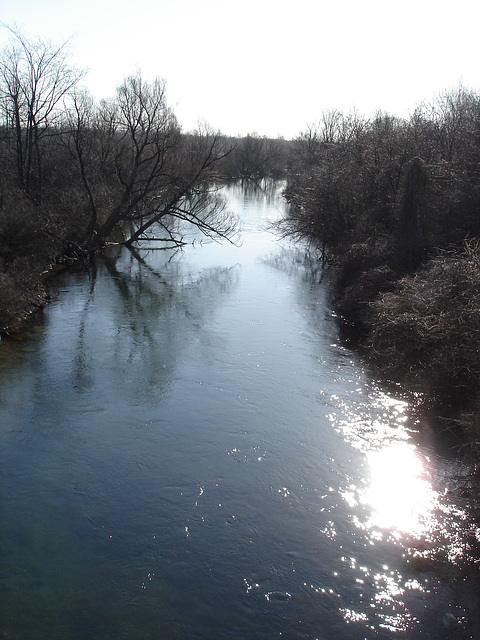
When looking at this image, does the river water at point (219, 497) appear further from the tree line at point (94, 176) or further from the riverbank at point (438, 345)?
the tree line at point (94, 176)

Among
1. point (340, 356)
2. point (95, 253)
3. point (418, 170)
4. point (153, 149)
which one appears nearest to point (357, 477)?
point (340, 356)

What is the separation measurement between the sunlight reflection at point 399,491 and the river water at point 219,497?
0.03 meters

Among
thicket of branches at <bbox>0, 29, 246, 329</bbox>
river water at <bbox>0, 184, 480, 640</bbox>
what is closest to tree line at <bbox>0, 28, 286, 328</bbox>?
thicket of branches at <bbox>0, 29, 246, 329</bbox>

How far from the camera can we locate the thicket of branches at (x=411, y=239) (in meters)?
10.4

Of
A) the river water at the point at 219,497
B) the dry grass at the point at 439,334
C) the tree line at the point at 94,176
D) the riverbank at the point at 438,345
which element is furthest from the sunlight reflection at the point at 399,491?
the tree line at the point at 94,176

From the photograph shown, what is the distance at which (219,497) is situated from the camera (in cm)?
759

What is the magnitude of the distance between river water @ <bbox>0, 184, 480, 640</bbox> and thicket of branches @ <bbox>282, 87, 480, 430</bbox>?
1.22 m

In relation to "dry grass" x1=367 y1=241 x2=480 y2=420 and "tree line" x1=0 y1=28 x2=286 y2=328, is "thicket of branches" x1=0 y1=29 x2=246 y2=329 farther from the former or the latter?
"dry grass" x1=367 y1=241 x2=480 y2=420

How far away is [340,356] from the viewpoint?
13.4 m

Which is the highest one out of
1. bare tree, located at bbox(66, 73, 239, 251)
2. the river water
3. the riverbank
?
bare tree, located at bbox(66, 73, 239, 251)

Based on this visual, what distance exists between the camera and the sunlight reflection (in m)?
7.26

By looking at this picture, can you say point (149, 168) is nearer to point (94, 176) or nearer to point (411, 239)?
point (94, 176)

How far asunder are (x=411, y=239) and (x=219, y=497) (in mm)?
12763

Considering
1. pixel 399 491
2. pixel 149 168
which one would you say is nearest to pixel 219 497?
pixel 399 491
